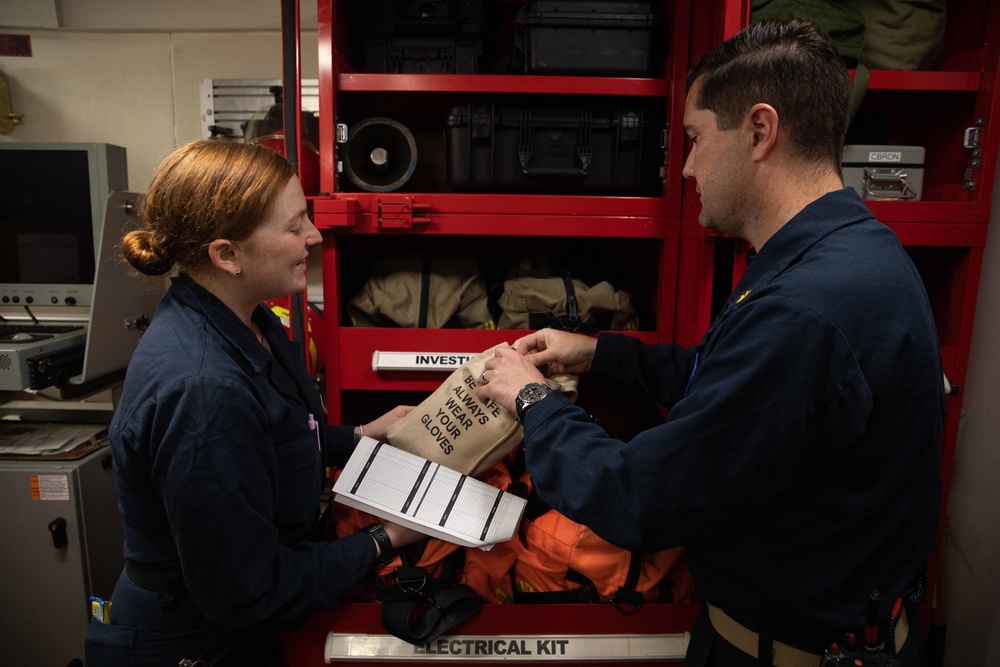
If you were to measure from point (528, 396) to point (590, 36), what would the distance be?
44.9 inches

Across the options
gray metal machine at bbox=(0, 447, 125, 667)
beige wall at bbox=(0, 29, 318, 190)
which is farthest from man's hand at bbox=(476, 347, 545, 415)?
beige wall at bbox=(0, 29, 318, 190)

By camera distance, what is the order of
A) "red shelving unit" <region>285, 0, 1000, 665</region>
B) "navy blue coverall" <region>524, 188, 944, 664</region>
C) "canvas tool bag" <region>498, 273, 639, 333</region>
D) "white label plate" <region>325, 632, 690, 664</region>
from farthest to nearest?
"canvas tool bag" <region>498, 273, 639, 333</region>
"red shelving unit" <region>285, 0, 1000, 665</region>
"white label plate" <region>325, 632, 690, 664</region>
"navy blue coverall" <region>524, 188, 944, 664</region>

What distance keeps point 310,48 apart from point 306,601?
2.40 m

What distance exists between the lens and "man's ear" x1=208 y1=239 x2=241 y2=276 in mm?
1200

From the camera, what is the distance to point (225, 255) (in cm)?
123

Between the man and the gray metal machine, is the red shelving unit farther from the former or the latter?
the gray metal machine

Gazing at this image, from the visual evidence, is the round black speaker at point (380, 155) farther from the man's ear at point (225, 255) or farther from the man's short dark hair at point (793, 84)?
the man's short dark hair at point (793, 84)

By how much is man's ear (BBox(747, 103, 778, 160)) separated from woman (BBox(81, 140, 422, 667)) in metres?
0.89

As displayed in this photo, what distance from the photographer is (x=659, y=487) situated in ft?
3.24

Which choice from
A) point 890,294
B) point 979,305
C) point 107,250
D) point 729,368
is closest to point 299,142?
point 107,250

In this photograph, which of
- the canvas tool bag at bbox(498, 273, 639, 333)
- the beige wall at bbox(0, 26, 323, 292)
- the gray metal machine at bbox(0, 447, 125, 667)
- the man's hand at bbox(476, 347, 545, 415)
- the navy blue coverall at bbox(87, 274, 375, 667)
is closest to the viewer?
the navy blue coverall at bbox(87, 274, 375, 667)

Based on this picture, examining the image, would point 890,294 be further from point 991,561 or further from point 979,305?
point 991,561

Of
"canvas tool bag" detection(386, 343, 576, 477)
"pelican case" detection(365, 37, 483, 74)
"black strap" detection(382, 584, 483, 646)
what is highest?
"pelican case" detection(365, 37, 483, 74)

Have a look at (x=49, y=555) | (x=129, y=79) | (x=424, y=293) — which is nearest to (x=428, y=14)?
(x=424, y=293)
